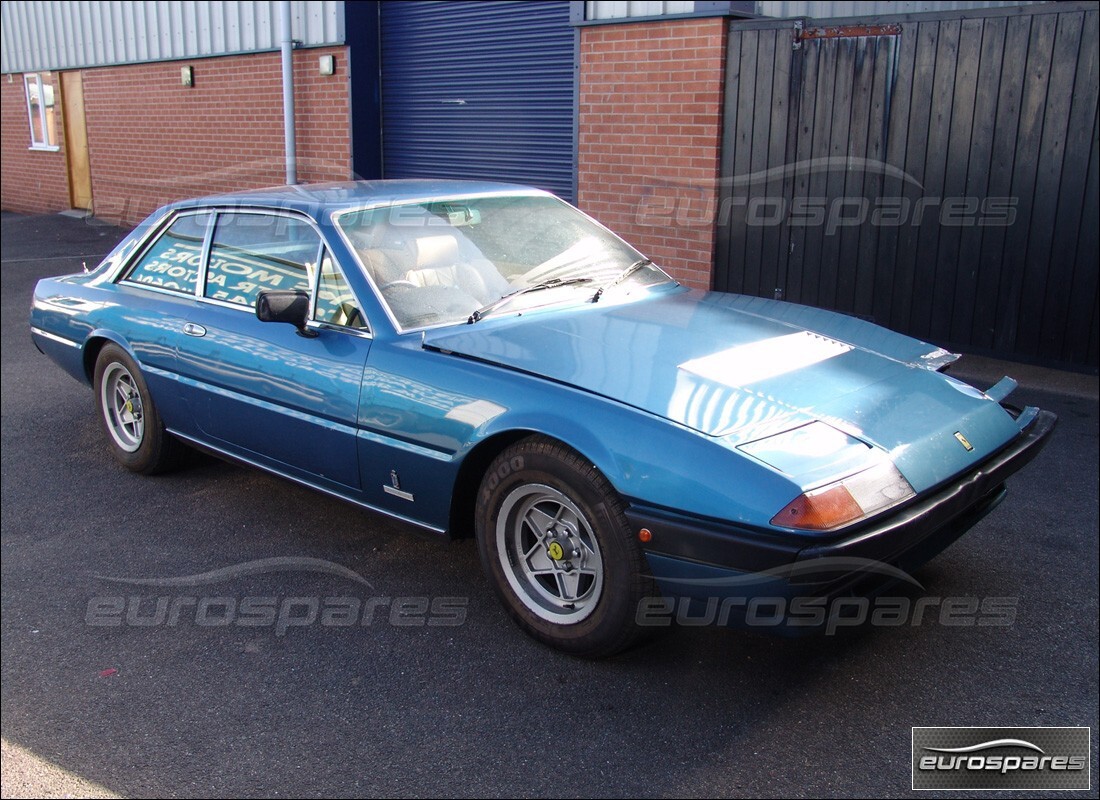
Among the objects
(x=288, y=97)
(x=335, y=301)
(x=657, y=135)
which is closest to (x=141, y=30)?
(x=288, y=97)

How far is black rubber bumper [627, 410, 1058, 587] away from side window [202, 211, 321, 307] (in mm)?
1953

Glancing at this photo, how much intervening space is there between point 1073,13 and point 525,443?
17.7 ft

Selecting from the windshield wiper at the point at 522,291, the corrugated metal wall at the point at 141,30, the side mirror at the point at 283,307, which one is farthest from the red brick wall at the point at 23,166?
the windshield wiper at the point at 522,291

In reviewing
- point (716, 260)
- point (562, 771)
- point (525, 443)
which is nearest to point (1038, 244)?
point (716, 260)

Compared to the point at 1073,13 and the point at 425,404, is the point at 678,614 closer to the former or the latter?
the point at 425,404

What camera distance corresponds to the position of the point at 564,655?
135 inches

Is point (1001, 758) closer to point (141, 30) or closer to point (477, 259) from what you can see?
point (477, 259)

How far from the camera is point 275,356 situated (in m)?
4.14

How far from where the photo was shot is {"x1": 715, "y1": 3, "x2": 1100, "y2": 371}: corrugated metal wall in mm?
6785

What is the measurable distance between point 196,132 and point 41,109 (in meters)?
5.50

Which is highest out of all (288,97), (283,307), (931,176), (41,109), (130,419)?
(288,97)

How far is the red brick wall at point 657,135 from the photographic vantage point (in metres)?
8.34

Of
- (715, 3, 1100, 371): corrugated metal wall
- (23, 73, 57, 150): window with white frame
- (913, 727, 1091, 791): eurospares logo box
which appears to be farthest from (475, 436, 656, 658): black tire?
(23, 73, 57, 150): window with white frame

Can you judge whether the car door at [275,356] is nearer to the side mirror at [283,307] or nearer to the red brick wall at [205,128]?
the side mirror at [283,307]
